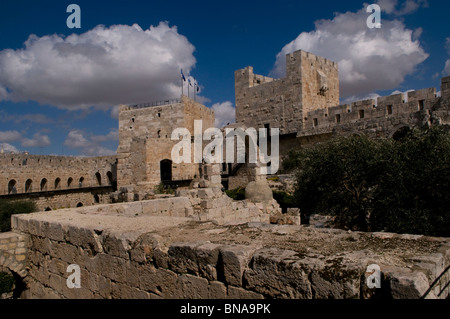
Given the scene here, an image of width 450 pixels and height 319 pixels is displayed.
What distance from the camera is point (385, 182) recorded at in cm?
805

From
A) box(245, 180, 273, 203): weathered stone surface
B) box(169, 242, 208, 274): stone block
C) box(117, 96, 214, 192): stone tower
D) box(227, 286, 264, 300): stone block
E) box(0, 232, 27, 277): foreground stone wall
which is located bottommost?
box(0, 232, 27, 277): foreground stone wall

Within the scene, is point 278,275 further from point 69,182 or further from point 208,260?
point 69,182

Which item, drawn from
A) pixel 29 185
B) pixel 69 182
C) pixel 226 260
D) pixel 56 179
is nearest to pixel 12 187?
pixel 29 185

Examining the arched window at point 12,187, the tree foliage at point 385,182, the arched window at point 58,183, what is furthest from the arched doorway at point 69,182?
the tree foliage at point 385,182

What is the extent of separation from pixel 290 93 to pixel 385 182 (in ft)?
53.5

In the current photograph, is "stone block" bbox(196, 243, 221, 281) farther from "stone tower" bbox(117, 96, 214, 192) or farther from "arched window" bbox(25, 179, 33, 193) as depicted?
"arched window" bbox(25, 179, 33, 193)

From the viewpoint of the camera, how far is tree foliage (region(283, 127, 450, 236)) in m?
7.27

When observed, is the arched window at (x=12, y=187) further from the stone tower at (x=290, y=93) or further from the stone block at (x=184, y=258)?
the stone block at (x=184, y=258)

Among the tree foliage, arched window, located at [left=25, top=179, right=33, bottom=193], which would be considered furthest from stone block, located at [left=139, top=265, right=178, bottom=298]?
arched window, located at [left=25, top=179, right=33, bottom=193]

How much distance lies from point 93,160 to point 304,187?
26.0 meters

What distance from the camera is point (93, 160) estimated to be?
104 feet

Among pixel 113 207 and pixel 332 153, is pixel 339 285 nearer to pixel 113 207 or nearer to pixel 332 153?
pixel 113 207

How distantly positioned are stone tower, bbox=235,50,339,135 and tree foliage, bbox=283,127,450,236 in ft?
44.4
